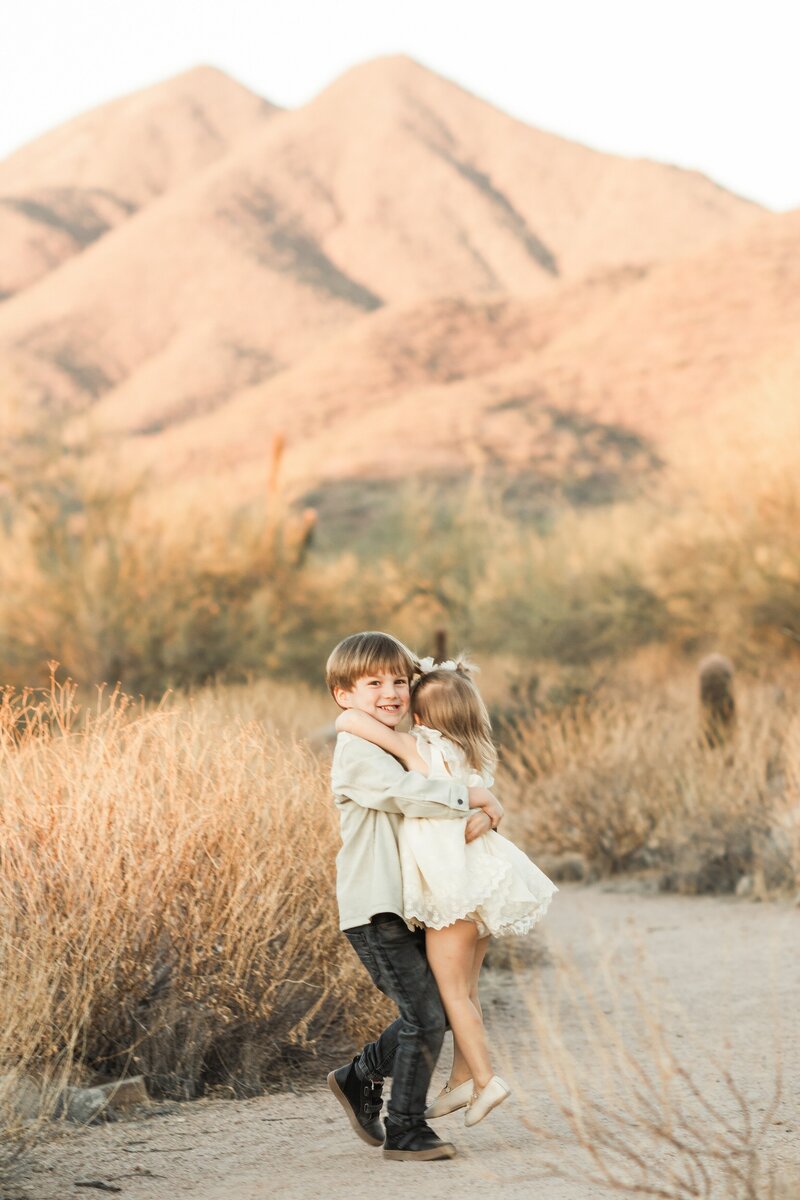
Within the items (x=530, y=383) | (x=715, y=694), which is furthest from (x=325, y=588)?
(x=530, y=383)

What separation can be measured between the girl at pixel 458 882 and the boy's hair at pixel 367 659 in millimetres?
107

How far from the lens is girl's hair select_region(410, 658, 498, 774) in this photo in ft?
16.0

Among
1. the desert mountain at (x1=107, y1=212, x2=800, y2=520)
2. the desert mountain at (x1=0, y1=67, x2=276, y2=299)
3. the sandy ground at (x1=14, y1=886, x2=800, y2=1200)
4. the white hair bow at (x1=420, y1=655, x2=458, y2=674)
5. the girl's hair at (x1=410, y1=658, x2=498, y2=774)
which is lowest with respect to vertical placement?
the sandy ground at (x1=14, y1=886, x2=800, y2=1200)

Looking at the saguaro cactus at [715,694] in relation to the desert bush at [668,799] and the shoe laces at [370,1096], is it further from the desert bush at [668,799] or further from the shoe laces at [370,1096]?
the shoe laces at [370,1096]

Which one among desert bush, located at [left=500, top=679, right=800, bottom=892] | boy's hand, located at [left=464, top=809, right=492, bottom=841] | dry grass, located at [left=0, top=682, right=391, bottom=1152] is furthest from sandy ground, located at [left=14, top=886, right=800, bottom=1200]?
desert bush, located at [left=500, top=679, right=800, bottom=892]

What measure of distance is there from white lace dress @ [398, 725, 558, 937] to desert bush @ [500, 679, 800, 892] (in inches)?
236

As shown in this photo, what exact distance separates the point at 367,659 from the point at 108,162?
137m

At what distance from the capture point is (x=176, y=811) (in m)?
6.02

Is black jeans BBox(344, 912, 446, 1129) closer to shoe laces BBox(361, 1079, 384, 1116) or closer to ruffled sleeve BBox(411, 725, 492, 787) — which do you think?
shoe laces BBox(361, 1079, 384, 1116)

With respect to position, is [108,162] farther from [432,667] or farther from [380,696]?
[380,696]

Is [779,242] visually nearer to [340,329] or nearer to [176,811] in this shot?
[340,329]

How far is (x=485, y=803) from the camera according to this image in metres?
4.81

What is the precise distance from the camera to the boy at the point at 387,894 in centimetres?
471

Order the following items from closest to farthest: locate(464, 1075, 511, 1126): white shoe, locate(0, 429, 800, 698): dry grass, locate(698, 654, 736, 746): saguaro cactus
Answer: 1. locate(464, 1075, 511, 1126): white shoe
2. locate(698, 654, 736, 746): saguaro cactus
3. locate(0, 429, 800, 698): dry grass
